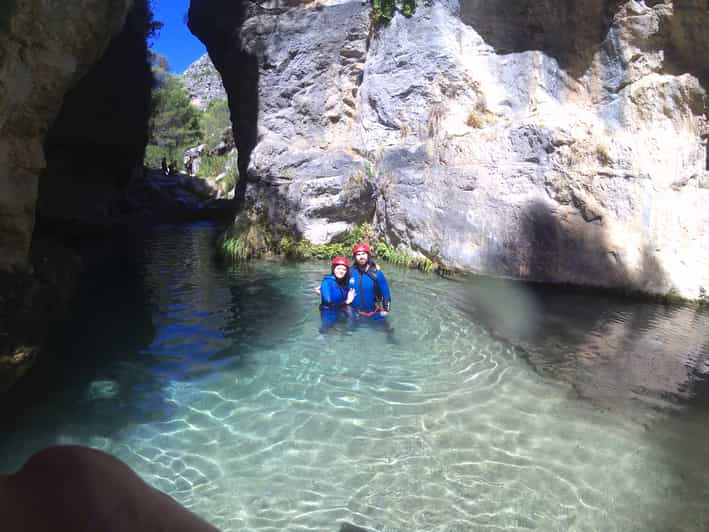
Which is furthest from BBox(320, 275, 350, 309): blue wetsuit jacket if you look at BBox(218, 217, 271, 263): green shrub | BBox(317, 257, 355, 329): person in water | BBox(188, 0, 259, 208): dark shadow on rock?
BBox(188, 0, 259, 208): dark shadow on rock

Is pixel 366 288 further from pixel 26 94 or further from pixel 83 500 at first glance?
pixel 83 500

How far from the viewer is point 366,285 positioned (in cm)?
721

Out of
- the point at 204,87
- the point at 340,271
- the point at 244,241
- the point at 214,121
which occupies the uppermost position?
the point at 204,87

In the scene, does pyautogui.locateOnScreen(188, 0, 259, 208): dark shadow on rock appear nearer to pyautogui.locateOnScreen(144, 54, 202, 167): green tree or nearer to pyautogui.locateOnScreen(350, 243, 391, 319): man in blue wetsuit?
pyautogui.locateOnScreen(350, 243, 391, 319): man in blue wetsuit

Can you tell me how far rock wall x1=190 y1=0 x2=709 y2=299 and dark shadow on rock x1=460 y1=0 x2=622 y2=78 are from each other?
3 centimetres

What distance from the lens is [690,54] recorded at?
9.47 metres

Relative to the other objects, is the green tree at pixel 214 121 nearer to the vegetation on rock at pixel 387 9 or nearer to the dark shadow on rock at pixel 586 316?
the vegetation on rock at pixel 387 9

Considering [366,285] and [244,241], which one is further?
[244,241]

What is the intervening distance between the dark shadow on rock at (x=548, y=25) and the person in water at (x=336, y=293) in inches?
304

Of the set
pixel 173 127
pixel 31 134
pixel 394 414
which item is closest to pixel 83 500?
pixel 394 414

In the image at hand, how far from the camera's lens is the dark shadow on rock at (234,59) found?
15.2 m

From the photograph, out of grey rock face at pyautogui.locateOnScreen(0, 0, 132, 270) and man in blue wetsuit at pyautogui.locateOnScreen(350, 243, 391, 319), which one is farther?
man in blue wetsuit at pyautogui.locateOnScreen(350, 243, 391, 319)

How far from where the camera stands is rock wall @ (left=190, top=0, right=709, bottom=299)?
31.5ft

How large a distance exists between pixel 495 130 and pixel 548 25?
267 cm
